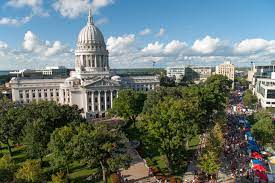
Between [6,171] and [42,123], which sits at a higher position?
[42,123]

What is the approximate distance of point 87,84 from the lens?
81250mm

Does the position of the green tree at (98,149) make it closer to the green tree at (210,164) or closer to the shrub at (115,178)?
the shrub at (115,178)

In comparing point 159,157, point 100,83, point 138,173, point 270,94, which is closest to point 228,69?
point 270,94

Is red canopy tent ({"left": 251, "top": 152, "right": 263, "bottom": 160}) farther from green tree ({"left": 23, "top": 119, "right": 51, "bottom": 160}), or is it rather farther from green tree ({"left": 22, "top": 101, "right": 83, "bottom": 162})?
green tree ({"left": 23, "top": 119, "right": 51, "bottom": 160})

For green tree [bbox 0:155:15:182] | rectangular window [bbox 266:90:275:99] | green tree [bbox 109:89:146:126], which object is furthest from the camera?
rectangular window [bbox 266:90:275:99]

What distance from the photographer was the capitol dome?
9956 cm

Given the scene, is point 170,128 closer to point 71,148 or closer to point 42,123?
point 71,148

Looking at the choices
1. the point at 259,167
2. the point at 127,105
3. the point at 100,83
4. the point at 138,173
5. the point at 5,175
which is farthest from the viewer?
the point at 100,83

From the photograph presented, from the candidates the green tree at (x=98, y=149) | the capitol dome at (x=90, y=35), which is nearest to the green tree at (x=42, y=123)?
Result: the green tree at (x=98, y=149)

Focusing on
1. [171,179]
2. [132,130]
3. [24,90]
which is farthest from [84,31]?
[171,179]

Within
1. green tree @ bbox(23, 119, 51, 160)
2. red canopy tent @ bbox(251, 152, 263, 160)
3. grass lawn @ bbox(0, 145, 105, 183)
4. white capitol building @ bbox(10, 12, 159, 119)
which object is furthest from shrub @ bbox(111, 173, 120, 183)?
white capitol building @ bbox(10, 12, 159, 119)

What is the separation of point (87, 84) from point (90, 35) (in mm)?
27814

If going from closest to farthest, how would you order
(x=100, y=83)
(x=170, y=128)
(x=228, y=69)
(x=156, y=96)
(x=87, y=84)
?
1. (x=170, y=128)
2. (x=156, y=96)
3. (x=87, y=84)
4. (x=100, y=83)
5. (x=228, y=69)

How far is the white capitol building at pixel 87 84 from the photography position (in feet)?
272
